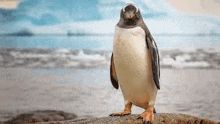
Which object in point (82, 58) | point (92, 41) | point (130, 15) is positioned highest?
point (130, 15)

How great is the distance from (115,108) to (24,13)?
8.68ft

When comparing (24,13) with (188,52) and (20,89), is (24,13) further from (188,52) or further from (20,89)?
(188,52)

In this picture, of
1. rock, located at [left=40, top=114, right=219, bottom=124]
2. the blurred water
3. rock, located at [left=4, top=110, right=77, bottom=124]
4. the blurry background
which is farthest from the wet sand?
rock, located at [left=40, top=114, right=219, bottom=124]

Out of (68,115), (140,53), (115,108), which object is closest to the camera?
(140,53)

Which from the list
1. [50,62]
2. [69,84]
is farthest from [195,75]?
[50,62]

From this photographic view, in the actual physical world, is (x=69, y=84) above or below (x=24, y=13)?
below

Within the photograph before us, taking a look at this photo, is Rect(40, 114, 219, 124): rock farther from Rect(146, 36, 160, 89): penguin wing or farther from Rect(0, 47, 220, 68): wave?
Rect(0, 47, 220, 68): wave

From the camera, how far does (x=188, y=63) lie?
521cm

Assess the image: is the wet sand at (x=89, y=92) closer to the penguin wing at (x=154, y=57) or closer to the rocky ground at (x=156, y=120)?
the rocky ground at (x=156, y=120)

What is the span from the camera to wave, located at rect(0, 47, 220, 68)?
204 inches

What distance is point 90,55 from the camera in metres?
5.46

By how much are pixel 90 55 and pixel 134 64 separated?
327 centimetres

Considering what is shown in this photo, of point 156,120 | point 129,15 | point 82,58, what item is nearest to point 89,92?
point 82,58

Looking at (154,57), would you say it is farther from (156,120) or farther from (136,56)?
(156,120)
